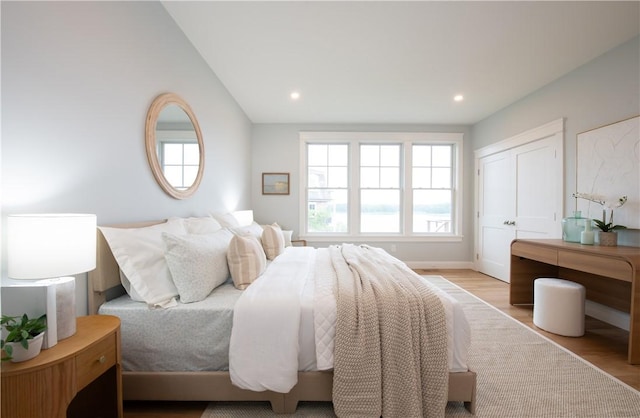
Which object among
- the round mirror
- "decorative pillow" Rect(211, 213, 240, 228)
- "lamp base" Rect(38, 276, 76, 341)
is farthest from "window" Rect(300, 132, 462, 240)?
"lamp base" Rect(38, 276, 76, 341)

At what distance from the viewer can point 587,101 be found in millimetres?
2783

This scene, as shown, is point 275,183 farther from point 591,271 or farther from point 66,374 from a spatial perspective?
point 591,271

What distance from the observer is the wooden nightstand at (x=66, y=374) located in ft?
2.86

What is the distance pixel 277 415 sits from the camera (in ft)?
4.75

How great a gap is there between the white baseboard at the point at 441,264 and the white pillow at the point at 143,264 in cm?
417

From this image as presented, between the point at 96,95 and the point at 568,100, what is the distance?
4426 mm

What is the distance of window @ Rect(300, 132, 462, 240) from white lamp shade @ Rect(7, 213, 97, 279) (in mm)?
3865

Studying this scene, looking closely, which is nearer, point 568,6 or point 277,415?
point 277,415

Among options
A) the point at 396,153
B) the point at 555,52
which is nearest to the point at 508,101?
the point at 555,52

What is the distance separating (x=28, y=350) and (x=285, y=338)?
3.14 ft

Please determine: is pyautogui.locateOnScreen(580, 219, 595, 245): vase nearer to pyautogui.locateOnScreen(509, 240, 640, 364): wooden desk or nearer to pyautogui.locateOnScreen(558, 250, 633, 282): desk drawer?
pyautogui.locateOnScreen(509, 240, 640, 364): wooden desk

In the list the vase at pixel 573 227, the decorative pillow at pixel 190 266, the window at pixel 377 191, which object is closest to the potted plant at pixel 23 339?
the decorative pillow at pixel 190 266

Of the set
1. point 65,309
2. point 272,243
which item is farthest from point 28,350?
point 272,243

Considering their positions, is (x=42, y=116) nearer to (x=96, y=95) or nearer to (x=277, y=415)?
(x=96, y=95)
